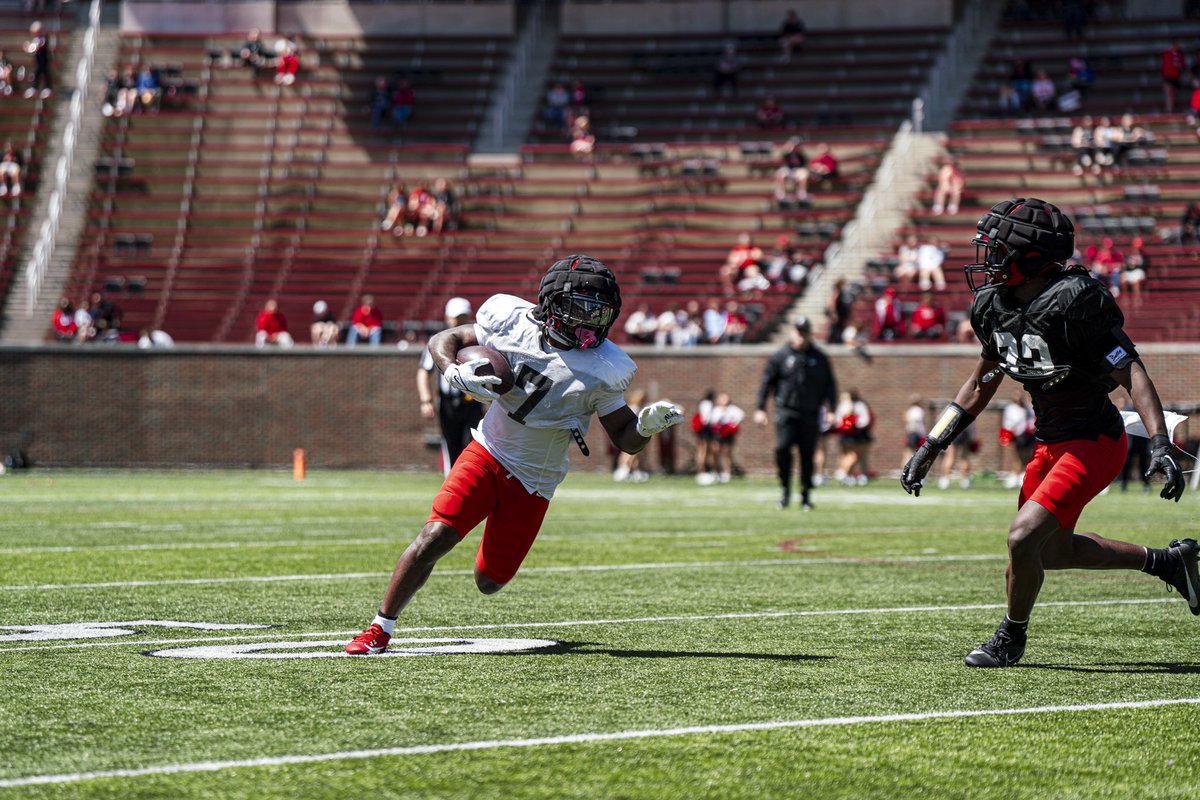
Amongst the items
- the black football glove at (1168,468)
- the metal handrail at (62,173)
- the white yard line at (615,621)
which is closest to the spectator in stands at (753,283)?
the metal handrail at (62,173)

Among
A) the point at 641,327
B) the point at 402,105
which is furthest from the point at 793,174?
the point at 402,105

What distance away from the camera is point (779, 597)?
9109 mm

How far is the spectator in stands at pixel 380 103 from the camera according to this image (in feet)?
115

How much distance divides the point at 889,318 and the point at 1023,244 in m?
21.3

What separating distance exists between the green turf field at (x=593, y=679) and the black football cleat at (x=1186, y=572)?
250mm

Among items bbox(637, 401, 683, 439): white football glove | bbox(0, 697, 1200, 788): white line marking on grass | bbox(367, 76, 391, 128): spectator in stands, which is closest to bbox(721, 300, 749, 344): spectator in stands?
bbox(367, 76, 391, 128): spectator in stands

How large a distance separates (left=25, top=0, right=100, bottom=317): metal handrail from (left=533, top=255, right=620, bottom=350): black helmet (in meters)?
26.5

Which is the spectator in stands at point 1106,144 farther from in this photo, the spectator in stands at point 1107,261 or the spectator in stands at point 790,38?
the spectator in stands at point 790,38

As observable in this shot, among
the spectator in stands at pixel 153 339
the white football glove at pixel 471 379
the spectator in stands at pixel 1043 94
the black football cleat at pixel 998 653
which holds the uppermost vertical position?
the spectator in stands at pixel 1043 94

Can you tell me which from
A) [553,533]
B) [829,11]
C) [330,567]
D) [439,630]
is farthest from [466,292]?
[439,630]

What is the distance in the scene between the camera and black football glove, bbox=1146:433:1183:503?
232 inches

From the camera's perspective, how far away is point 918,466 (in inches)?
263

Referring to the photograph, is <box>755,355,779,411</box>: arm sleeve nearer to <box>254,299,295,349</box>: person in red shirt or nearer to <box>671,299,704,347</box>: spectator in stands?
<box>671,299,704,347</box>: spectator in stands

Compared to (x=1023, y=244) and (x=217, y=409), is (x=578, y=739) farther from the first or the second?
(x=217, y=409)
